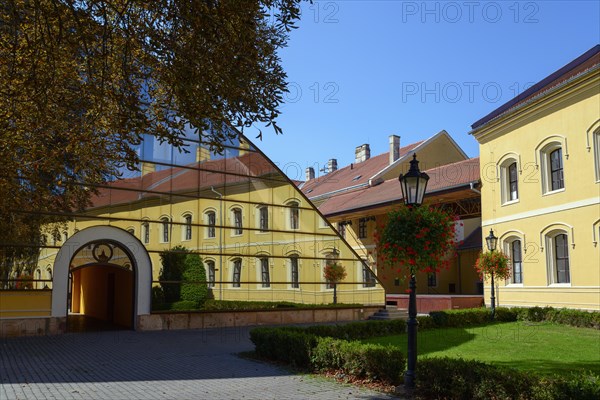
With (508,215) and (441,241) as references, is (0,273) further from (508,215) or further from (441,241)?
(508,215)

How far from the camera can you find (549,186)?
23500 millimetres

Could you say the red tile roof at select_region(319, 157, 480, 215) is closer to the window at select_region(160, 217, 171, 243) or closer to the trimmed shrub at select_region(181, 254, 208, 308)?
the trimmed shrub at select_region(181, 254, 208, 308)

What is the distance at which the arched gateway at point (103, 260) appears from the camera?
1778 cm

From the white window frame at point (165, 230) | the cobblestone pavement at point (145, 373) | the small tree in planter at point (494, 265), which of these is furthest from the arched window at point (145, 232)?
the small tree in planter at point (494, 265)

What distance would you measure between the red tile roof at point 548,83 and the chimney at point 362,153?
20.7 metres

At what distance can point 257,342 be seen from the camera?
1326 centimetres

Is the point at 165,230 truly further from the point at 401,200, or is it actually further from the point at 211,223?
the point at 401,200

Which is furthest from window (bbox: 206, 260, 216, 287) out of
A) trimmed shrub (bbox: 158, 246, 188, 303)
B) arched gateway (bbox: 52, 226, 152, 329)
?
arched gateway (bbox: 52, 226, 152, 329)

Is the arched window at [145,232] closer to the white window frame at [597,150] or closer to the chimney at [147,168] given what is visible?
the chimney at [147,168]

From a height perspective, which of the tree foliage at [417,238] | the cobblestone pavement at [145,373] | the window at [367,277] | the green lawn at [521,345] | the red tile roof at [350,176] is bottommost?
the green lawn at [521,345]

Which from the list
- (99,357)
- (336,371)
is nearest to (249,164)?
(99,357)

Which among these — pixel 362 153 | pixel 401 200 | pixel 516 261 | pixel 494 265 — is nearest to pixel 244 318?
pixel 494 265

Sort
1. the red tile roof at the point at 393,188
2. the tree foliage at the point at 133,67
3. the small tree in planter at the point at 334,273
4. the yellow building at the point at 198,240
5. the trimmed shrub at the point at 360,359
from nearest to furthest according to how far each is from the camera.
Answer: the tree foliage at the point at 133,67 < the trimmed shrub at the point at 360,359 < the yellow building at the point at 198,240 < the small tree in planter at the point at 334,273 < the red tile roof at the point at 393,188

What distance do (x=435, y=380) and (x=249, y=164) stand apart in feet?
48.6
